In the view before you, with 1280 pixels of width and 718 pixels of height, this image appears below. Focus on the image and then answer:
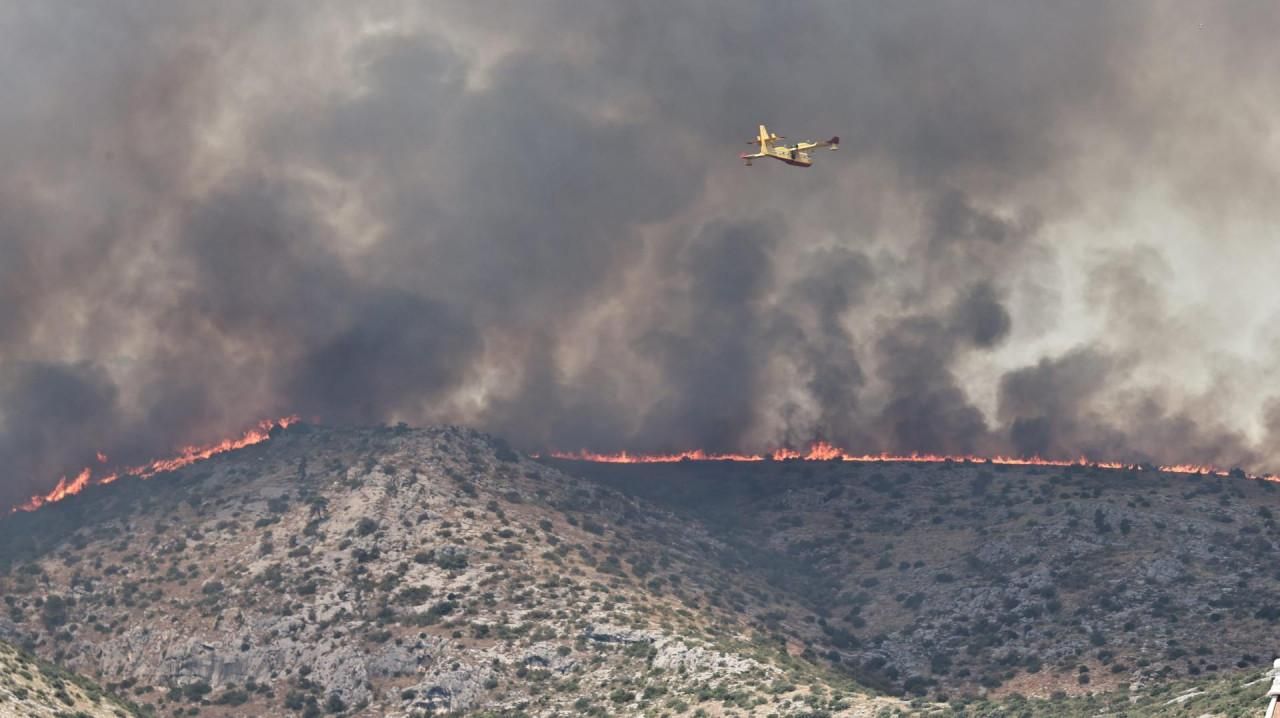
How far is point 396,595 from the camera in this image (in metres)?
163

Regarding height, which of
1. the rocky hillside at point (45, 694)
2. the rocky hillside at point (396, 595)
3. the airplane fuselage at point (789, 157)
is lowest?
the rocky hillside at point (45, 694)

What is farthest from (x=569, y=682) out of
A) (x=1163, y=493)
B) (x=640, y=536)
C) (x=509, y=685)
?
(x=1163, y=493)

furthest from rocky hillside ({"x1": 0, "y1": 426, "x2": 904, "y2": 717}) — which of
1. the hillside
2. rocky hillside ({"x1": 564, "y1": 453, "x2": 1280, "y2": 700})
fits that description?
rocky hillside ({"x1": 564, "y1": 453, "x2": 1280, "y2": 700})

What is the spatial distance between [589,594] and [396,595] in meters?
19.4

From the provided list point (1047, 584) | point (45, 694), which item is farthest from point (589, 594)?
point (45, 694)

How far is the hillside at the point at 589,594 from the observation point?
14762 cm

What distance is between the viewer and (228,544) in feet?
573

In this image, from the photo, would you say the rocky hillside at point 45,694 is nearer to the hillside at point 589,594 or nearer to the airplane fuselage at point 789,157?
the hillside at point 589,594

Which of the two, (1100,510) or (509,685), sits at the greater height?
(1100,510)

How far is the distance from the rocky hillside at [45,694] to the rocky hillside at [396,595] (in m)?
7.74

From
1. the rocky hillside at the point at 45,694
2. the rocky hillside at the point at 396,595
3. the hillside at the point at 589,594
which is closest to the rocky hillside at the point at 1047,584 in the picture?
the hillside at the point at 589,594

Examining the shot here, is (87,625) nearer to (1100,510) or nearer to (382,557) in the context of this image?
(382,557)

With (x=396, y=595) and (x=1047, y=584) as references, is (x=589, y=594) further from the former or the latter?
(x=1047, y=584)

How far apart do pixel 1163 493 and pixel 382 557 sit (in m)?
89.9
